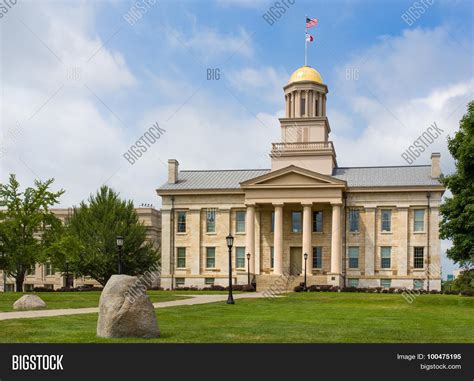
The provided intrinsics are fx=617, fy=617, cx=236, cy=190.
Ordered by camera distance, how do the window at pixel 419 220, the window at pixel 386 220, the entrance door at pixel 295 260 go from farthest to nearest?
the entrance door at pixel 295 260, the window at pixel 386 220, the window at pixel 419 220

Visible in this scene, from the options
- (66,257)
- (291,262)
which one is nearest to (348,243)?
(291,262)

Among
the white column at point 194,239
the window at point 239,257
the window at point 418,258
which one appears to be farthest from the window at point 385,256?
the white column at point 194,239

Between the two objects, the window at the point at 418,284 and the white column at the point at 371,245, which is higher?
the white column at the point at 371,245

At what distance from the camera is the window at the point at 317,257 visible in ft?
195

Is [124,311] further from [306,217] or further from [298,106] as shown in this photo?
[298,106]

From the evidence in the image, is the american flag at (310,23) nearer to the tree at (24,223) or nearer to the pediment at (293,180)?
the pediment at (293,180)

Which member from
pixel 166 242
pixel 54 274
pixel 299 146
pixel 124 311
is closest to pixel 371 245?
pixel 299 146

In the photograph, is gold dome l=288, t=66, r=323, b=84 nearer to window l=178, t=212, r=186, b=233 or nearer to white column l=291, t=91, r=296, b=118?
white column l=291, t=91, r=296, b=118

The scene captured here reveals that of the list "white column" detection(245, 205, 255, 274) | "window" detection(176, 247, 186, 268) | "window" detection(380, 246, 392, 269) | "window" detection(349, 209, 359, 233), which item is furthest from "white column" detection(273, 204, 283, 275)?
"window" detection(176, 247, 186, 268)

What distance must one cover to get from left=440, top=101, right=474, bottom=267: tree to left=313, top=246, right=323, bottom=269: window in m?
27.1

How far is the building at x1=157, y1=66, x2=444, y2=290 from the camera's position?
187 feet

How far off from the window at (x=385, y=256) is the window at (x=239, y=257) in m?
13.4

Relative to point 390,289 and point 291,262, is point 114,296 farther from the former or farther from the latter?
point 291,262
